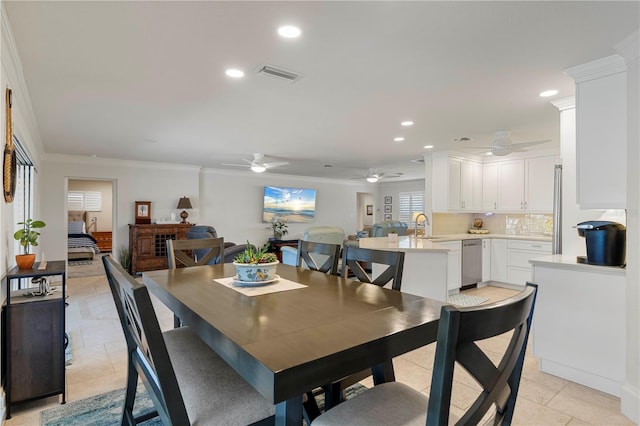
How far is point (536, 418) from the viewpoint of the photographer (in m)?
2.09

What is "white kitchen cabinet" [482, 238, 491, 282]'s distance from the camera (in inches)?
233

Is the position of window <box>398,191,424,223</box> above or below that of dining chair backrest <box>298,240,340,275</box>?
above

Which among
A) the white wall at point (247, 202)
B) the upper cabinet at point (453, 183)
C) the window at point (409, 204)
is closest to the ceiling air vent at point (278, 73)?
the upper cabinet at point (453, 183)

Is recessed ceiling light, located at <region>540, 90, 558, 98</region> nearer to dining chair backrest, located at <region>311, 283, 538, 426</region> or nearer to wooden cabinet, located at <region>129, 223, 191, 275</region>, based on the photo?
dining chair backrest, located at <region>311, 283, 538, 426</region>

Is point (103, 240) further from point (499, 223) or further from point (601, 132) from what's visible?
point (601, 132)

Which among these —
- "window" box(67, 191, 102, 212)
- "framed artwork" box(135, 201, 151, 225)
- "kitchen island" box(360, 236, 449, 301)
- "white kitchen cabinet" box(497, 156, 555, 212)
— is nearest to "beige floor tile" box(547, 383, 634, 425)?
"kitchen island" box(360, 236, 449, 301)

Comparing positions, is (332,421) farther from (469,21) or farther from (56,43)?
(56,43)

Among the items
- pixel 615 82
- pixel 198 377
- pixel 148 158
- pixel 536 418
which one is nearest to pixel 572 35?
pixel 615 82

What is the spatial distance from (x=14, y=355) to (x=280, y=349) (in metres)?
2.13

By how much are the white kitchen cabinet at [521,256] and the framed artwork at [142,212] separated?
6.97m

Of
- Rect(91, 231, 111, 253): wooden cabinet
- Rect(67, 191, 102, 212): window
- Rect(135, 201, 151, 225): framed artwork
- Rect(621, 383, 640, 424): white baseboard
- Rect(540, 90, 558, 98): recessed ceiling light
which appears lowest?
Rect(621, 383, 640, 424): white baseboard

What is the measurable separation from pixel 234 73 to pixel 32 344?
2296 millimetres

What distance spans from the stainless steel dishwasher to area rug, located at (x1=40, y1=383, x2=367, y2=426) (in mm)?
3826

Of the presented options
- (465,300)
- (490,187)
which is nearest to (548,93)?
(465,300)
